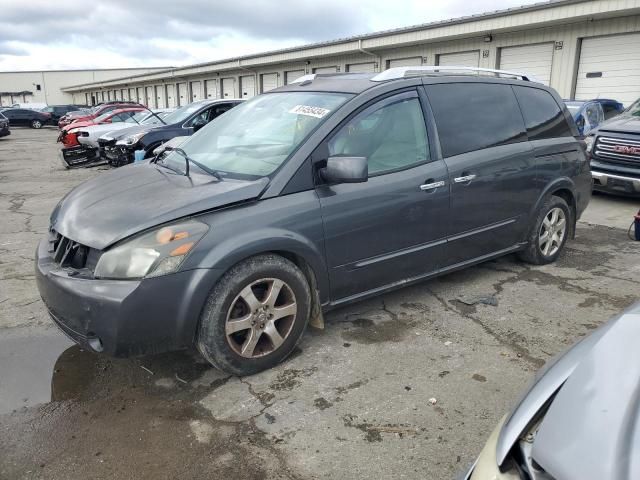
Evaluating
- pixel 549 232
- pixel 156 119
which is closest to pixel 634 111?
pixel 549 232

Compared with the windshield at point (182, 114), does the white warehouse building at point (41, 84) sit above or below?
above

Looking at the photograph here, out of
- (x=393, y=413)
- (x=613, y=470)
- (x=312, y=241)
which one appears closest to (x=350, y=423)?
(x=393, y=413)

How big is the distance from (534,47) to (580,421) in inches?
633

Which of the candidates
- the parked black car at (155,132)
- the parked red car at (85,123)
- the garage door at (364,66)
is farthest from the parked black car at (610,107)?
the parked red car at (85,123)

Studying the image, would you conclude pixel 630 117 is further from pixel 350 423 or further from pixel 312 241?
pixel 350 423

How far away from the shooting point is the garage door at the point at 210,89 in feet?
109

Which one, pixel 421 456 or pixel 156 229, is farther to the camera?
pixel 156 229

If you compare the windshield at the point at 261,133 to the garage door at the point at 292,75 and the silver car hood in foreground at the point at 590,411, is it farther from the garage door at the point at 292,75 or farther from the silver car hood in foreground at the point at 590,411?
the garage door at the point at 292,75

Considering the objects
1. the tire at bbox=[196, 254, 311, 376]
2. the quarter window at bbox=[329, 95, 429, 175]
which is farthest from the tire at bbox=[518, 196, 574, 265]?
the tire at bbox=[196, 254, 311, 376]

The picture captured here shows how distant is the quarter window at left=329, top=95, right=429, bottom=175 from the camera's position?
11.7ft

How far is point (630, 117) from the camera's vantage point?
8.70 metres

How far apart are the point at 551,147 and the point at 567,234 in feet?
3.27

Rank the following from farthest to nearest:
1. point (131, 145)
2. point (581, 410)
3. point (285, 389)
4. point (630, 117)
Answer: point (131, 145), point (630, 117), point (285, 389), point (581, 410)

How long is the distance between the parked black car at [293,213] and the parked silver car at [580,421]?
5.84ft
